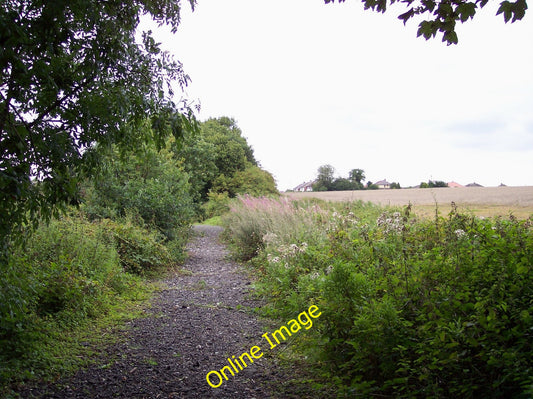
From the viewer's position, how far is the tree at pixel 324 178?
57125mm

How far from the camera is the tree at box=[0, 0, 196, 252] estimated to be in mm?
3125

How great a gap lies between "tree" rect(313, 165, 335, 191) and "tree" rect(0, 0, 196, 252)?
175 ft

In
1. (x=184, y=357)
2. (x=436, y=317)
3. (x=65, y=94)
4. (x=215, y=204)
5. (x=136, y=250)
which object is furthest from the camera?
(x=215, y=204)

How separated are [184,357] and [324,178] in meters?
54.2

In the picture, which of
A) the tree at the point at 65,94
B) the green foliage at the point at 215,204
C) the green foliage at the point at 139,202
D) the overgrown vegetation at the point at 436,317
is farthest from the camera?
the green foliage at the point at 215,204

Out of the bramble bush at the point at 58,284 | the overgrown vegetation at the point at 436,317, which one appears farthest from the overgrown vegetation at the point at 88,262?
the overgrown vegetation at the point at 436,317

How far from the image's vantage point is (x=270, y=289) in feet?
23.2

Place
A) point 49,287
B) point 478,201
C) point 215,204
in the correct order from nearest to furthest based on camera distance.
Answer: point 49,287 → point 478,201 → point 215,204

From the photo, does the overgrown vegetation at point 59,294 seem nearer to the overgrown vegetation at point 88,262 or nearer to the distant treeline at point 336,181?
the overgrown vegetation at point 88,262

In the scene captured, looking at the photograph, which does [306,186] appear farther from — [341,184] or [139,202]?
[139,202]

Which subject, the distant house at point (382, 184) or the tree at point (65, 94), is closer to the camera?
the tree at point (65, 94)

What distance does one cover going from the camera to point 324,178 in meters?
57.8

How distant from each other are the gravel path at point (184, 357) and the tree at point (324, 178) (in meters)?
50.1

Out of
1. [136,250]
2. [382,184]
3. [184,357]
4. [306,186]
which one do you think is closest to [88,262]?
[136,250]
